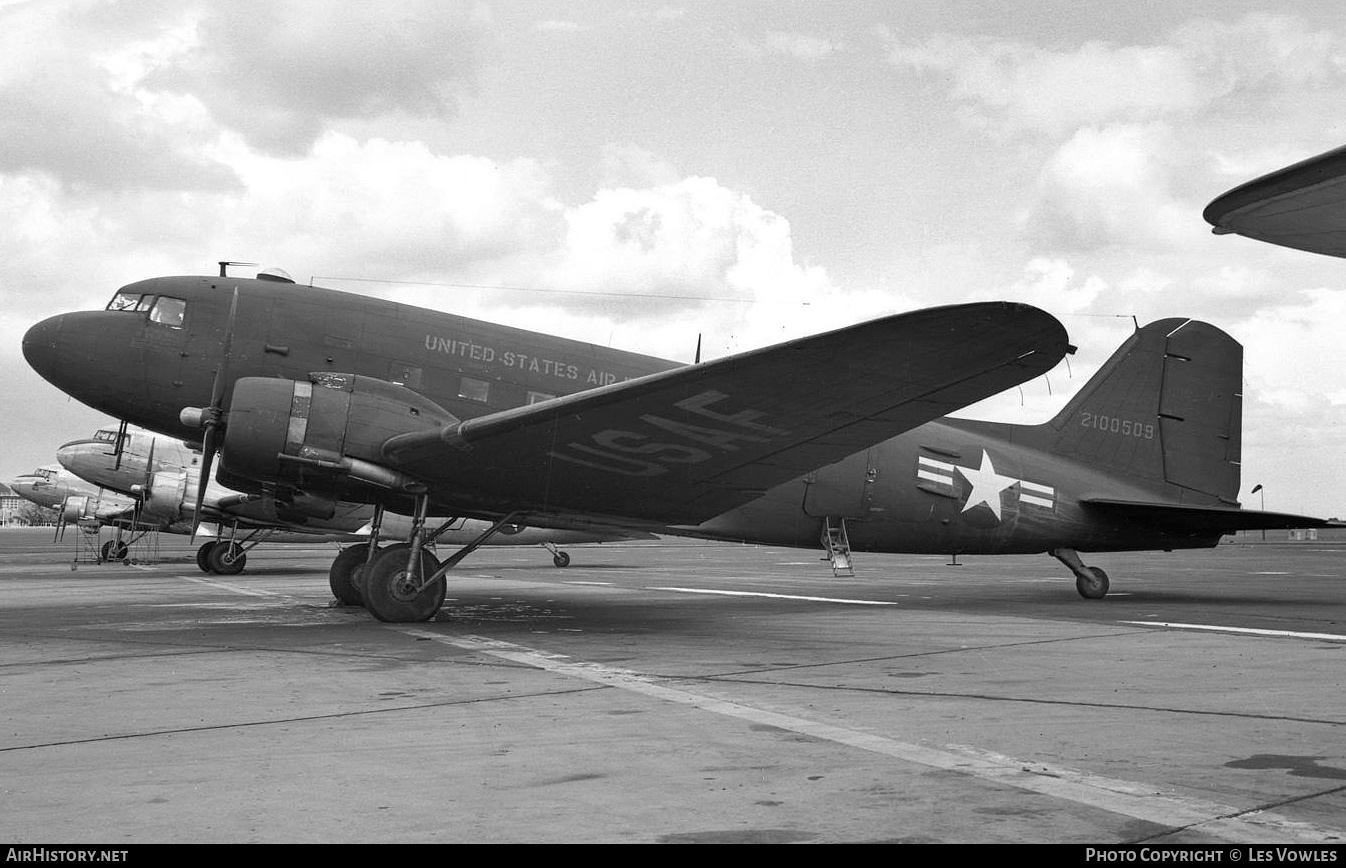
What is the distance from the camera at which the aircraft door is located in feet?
48.8

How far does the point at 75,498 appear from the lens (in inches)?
1561

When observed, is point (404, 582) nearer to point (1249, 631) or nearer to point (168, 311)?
point (168, 311)

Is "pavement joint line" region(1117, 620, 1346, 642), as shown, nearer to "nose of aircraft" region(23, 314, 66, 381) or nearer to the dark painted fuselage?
the dark painted fuselage

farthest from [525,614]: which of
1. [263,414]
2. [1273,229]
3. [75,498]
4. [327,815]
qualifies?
[75,498]

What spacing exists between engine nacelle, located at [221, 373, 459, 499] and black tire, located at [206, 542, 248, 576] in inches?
641

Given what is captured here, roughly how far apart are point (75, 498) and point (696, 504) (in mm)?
34473

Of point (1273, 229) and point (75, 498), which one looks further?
point (75, 498)

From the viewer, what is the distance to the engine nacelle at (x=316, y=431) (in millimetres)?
11562

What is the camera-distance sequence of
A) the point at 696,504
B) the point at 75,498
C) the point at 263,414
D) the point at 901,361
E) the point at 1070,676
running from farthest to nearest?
the point at 75,498, the point at 696,504, the point at 263,414, the point at 901,361, the point at 1070,676

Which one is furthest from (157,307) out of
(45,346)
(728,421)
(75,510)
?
(75,510)

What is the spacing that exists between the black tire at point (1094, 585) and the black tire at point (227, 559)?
A: 65.0 feet

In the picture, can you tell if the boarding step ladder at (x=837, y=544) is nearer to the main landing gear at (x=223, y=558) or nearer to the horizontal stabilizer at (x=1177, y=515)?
the horizontal stabilizer at (x=1177, y=515)

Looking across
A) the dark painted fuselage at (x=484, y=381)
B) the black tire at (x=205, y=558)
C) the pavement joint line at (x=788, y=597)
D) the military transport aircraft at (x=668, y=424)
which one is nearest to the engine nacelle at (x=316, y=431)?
the military transport aircraft at (x=668, y=424)

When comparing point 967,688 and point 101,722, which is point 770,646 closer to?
point 967,688
